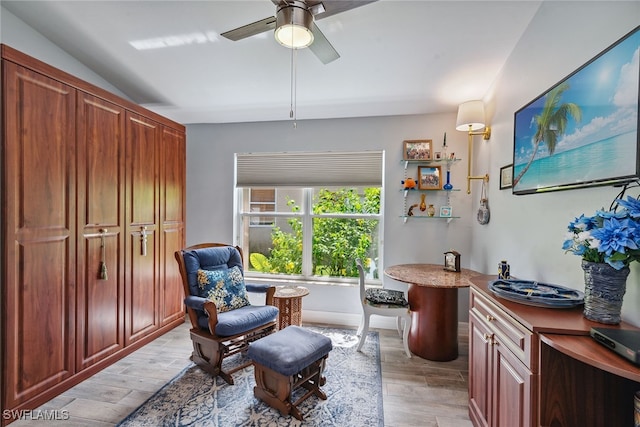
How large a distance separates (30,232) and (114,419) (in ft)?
4.44

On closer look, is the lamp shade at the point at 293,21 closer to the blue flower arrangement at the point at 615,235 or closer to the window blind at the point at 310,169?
the blue flower arrangement at the point at 615,235

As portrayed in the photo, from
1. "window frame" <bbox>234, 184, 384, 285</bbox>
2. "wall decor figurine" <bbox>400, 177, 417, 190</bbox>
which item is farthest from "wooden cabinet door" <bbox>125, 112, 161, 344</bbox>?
"wall decor figurine" <bbox>400, 177, 417, 190</bbox>

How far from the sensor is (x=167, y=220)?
3.19m

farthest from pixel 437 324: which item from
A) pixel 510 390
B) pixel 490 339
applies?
pixel 510 390

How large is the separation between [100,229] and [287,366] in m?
1.93

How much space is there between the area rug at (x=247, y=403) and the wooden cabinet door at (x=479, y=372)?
1.97 feet

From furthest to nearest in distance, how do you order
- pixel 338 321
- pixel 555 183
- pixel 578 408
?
pixel 338 321, pixel 555 183, pixel 578 408

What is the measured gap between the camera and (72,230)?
2125 millimetres

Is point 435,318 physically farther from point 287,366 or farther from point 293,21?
point 293,21

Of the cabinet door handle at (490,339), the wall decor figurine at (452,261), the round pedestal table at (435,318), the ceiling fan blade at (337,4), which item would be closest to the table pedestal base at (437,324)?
the round pedestal table at (435,318)

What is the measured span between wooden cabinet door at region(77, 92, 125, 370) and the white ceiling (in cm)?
61

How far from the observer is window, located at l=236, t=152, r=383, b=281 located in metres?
3.52

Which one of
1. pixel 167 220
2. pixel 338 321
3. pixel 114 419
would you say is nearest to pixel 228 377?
pixel 114 419

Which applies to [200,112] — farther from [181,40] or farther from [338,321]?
[338,321]
